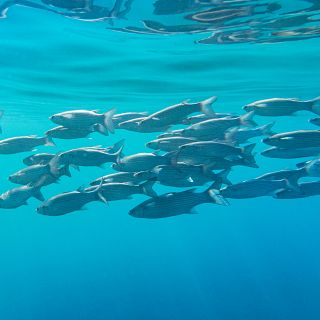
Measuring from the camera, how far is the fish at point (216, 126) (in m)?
8.64

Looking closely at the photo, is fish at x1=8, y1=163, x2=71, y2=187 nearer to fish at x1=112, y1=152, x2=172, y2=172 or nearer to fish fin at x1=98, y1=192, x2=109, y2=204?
fish fin at x1=98, y1=192, x2=109, y2=204

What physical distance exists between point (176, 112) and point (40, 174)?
10.3 ft

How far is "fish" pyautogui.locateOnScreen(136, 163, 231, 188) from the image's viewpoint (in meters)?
8.16

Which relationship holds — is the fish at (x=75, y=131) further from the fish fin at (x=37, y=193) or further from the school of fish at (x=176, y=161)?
the fish fin at (x=37, y=193)

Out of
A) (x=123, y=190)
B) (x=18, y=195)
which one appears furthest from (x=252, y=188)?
(x=18, y=195)

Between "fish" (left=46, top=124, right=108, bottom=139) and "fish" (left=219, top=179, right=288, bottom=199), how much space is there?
292 cm

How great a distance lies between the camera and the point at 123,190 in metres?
8.27

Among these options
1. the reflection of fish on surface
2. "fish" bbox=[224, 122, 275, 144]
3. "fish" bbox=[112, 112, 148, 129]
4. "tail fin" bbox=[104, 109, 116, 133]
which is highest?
the reflection of fish on surface

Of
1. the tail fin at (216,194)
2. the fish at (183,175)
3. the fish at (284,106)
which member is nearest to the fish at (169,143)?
the fish at (183,175)

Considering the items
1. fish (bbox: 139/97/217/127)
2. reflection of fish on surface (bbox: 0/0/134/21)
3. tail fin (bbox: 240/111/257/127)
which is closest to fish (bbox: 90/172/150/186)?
fish (bbox: 139/97/217/127)

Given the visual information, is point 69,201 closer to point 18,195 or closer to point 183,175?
point 18,195

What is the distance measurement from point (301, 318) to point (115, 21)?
74.3ft

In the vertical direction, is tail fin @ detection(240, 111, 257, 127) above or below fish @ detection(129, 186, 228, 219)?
above

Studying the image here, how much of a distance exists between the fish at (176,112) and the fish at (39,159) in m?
2.17
